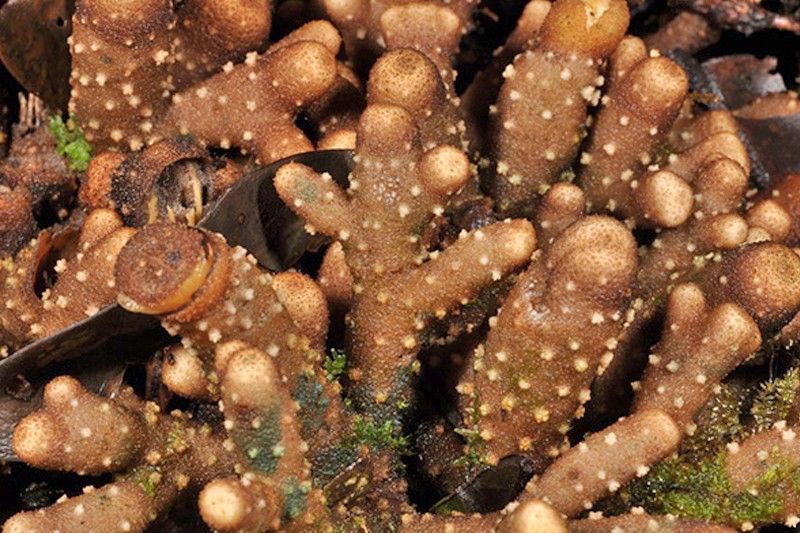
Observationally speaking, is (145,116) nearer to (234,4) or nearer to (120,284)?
(234,4)

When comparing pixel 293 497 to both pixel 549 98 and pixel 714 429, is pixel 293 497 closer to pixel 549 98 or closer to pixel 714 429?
pixel 714 429

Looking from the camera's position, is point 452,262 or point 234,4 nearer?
point 452,262

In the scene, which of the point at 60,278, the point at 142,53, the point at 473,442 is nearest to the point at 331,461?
the point at 473,442

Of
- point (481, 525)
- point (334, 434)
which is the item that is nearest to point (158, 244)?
point (334, 434)

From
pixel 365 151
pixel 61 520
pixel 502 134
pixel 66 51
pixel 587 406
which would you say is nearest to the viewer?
pixel 61 520

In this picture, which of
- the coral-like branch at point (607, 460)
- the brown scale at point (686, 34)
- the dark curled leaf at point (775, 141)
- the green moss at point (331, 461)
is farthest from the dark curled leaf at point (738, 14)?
the green moss at point (331, 461)
